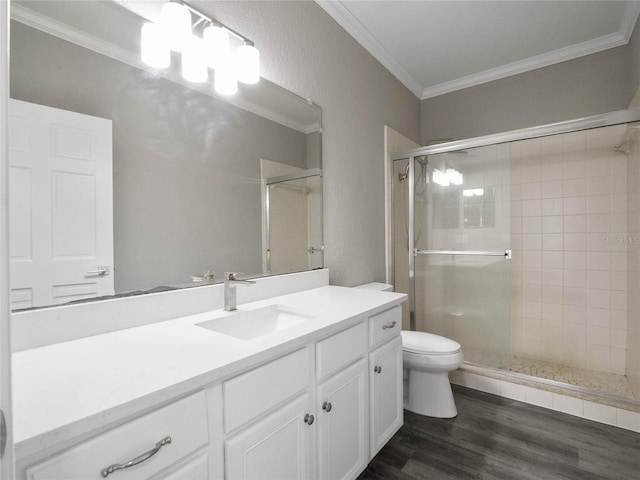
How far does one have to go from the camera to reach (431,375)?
2057 mm

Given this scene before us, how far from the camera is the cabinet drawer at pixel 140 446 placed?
57 centimetres

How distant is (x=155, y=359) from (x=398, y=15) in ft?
8.10

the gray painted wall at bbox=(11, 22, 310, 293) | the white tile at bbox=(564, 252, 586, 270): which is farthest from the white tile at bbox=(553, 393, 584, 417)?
the gray painted wall at bbox=(11, 22, 310, 293)

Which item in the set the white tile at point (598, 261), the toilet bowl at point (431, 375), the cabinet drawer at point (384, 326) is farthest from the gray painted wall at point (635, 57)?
the cabinet drawer at point (384, 326)

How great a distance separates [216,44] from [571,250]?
2926 millimetres

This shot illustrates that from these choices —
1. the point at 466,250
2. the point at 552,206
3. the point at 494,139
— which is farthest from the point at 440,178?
the point at 552,206

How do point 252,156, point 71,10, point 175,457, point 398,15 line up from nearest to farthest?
point 175,457 < point 71,10 < point 252,156 < point 398,15

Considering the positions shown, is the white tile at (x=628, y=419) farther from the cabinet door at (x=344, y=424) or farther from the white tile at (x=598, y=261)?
the cabinet door at (x=344, y=424)

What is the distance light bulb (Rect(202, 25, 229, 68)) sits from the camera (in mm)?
1369

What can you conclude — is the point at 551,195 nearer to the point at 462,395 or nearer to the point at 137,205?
the point at 462,395

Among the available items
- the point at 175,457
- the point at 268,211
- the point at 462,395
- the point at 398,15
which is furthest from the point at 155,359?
the point at 398,15

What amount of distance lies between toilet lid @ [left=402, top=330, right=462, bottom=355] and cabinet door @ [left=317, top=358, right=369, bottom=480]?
0.72m

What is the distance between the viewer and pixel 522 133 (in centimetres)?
223

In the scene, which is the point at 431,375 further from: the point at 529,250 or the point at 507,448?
the point at 529,250
